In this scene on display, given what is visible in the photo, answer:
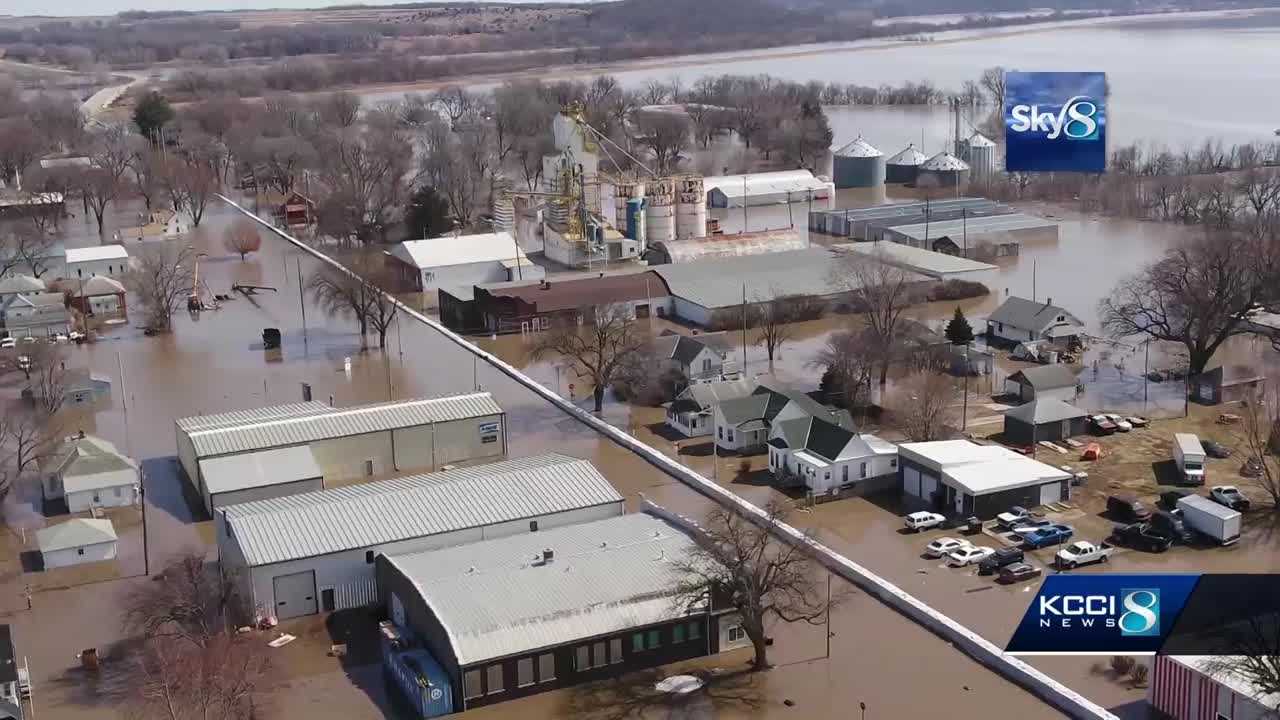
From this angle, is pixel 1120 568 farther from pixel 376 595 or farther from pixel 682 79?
pixel 682 79

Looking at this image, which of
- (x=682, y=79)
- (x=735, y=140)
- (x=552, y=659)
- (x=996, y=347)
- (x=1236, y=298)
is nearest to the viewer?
(x=552, y=659)

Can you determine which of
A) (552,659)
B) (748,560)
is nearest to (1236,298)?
(748,560)

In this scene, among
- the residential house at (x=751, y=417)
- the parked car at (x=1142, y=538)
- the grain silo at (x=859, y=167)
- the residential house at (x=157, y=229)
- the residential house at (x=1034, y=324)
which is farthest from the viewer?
the grain silo at (x=859, y=167)

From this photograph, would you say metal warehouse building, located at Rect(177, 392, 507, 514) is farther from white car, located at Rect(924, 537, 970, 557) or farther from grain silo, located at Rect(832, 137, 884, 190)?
grain silo, located at Rect(832, 137, 884, 190)

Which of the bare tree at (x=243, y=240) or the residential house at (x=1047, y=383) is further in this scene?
the bare tree at (x=243, y=240)

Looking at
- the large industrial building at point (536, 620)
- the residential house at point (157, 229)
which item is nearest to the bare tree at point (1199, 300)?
the large industrial building at point (536, 620)

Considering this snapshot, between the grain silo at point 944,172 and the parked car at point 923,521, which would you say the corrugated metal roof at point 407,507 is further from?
the grain silo at point 944,172
